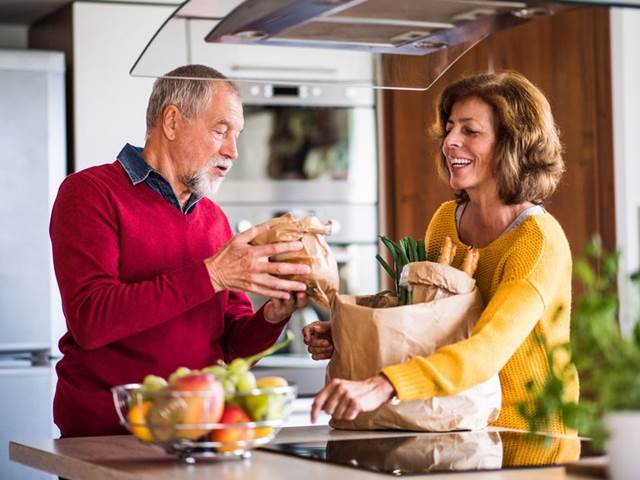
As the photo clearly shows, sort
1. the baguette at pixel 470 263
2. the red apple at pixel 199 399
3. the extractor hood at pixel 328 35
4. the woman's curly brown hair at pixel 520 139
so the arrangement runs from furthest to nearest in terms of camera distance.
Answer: the woman's curly brown hair at pixel 520 139 < the baguette at pixel 470 263 < the extractor hood at pixel 328 35 < the red apple at pixel 199 399

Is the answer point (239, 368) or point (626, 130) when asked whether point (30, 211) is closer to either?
point (626, 130)

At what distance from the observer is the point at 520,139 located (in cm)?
218

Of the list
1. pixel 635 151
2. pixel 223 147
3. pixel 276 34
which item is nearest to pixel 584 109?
pixel 635 151

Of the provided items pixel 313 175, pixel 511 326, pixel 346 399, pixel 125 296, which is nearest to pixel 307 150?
pixel 313 175

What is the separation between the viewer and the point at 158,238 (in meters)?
2.16

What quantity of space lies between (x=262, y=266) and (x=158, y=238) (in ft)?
0.85

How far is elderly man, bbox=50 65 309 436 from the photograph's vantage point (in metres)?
2.00

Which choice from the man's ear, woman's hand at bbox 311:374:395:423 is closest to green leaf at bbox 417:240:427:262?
woman's hand at bbox 311:374:395:423

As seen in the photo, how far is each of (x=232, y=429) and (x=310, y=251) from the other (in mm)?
520

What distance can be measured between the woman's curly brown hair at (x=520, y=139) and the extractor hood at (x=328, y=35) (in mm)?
195

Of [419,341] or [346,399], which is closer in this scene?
[346,399]

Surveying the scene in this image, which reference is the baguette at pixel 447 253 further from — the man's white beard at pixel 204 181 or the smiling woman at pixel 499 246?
the man's white beard at pixel 204 181

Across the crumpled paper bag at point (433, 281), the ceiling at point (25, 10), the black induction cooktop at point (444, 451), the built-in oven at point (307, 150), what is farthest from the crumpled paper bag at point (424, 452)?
the ceiling at point (25, 10)

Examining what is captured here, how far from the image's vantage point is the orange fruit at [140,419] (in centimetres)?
158
